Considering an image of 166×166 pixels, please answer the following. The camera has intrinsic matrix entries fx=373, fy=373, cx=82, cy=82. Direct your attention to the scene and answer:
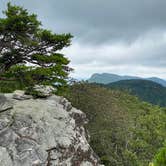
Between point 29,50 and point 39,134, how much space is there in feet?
19.0

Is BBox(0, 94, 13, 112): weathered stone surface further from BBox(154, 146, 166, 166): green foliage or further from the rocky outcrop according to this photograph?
BBox(154, 146, 166, 166): green foliage

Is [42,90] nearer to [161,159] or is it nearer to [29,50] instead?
[29,50]

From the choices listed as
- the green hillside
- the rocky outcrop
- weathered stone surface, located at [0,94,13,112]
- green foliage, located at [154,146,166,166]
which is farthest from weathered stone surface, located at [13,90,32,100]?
the green hillside

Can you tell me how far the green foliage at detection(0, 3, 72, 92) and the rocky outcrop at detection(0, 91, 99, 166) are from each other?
1694 millimetres

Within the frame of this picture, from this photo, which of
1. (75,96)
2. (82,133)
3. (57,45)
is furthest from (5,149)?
(75,96)

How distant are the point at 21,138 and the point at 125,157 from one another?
32496 mm

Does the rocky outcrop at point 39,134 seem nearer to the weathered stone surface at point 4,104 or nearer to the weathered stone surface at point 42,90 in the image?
the weathered stone surface at point 4,104

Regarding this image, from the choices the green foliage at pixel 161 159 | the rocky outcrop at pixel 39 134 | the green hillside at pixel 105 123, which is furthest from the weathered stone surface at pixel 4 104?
the green hillside at pixel 105 123

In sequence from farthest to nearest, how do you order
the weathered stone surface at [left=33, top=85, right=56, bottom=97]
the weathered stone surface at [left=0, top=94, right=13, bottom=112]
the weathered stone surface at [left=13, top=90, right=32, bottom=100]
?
the weathered stone surface at [left=33, top=85, right=56, bottom=97]
the weathered stone surface at [left=13, top=90, right=32, bottom=100]
the weathered stone surface at [left=0, top=94, right=13, bottom=112]

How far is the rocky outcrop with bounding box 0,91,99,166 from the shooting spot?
72.6 ft

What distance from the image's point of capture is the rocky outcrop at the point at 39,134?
72.6 ft

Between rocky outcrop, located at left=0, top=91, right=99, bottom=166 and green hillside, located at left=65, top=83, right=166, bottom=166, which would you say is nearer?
rocky outcrop, located at left=0, top=91, right=99, bottom=166

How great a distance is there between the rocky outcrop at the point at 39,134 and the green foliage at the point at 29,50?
1.69 meters

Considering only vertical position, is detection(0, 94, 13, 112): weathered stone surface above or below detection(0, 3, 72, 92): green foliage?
below
